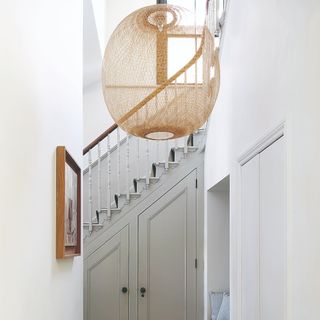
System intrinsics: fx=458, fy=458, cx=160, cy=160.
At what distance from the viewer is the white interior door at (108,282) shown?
5.25 m

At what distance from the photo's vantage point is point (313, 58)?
165cm

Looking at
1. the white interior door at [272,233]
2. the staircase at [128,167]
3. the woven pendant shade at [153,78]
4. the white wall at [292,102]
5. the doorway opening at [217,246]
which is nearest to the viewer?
the white wall at [292,102]

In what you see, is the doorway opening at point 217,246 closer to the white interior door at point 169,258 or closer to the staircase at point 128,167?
the white interior door at point 169,258

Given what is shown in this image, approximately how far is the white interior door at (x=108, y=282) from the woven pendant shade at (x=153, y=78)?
2700 mm

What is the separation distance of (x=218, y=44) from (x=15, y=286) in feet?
10.3

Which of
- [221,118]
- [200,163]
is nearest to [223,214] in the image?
[200,163]

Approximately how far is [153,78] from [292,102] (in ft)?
3.33

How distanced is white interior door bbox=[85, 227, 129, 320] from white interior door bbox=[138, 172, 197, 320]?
0.19 meters

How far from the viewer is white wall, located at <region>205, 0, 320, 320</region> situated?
163 cm

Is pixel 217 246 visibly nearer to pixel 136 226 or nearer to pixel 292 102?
pixel 136 226

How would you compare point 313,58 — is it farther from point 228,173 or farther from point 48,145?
point 228,173

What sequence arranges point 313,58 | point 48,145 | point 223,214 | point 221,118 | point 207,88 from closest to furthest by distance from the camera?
point 313,58 < point 48,145 < point 207,88 < point 221,118 < point 223,214

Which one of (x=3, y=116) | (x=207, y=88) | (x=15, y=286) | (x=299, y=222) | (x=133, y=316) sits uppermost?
(x=207, y=88)

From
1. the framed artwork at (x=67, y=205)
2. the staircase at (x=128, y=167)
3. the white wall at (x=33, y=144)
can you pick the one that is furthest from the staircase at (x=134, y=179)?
the white wall at (x=33, y=144)
